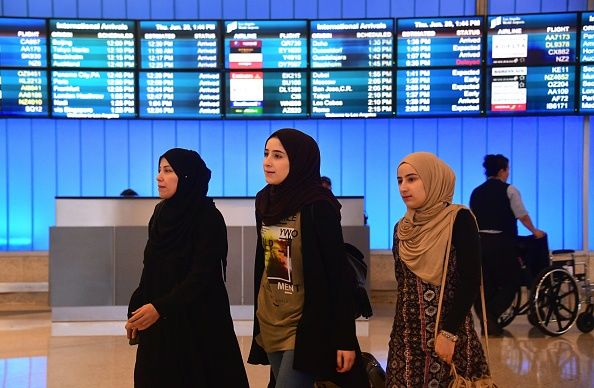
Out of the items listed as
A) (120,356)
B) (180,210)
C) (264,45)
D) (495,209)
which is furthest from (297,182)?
(264,45)

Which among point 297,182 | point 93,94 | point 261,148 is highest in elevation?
point 93,94

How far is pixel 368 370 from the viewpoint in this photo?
3264 mm

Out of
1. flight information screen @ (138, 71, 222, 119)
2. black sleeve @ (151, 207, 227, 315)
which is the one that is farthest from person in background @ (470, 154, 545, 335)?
black sleeve @ (151, 207, 227, 315)

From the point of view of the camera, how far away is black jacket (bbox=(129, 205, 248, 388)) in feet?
9.14

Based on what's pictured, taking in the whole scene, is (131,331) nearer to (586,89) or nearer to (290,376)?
(290,376)

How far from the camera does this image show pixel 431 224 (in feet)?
8.79

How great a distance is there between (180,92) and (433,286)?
5094 millimetres

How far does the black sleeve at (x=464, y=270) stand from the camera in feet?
8.51

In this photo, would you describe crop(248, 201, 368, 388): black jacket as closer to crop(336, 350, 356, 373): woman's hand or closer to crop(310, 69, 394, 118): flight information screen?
crop(336, 350, 356, 373): woman's hand

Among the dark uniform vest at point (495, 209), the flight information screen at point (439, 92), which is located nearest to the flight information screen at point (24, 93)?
the flight information screen at point (439, 92)

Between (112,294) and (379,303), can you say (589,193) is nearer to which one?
(379,303)

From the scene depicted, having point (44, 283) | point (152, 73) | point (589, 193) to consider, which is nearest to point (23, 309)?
point (44, 283)

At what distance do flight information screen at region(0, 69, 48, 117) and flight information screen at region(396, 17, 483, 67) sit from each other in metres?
3.20

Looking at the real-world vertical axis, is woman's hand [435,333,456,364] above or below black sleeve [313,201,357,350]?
below
